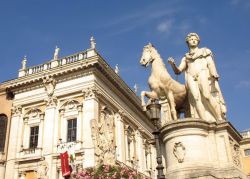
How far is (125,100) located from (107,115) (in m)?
4.23

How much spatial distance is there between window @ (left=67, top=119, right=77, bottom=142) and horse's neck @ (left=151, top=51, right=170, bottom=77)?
61.8 feet

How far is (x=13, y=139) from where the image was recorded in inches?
1212

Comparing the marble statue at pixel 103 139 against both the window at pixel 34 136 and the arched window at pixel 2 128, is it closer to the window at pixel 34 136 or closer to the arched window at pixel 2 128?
the window at pixel 34 136

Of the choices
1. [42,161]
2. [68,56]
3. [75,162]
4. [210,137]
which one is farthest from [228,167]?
[68,56]

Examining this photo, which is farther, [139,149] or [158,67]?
[139,149]

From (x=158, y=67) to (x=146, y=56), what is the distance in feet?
1.91

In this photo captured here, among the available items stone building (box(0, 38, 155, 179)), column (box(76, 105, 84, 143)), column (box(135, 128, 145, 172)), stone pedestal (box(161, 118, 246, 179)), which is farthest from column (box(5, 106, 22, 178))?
stone pedestal (box(161, 118, 246, 179))

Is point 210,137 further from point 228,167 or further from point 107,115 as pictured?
point 107,115

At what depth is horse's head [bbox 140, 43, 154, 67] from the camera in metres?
11.1

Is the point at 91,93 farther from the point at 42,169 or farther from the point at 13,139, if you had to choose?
the point at 13,139

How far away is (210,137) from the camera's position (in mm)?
9266

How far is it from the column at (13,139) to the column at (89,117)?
6516mm

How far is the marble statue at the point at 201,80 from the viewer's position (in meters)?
9.62

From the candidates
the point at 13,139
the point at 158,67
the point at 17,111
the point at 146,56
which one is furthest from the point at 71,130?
the point at 158,67
